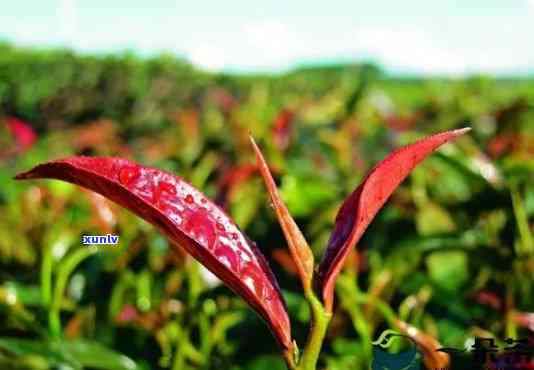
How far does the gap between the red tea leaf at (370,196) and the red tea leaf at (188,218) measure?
1.3 inches

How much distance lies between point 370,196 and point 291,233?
0.05 m

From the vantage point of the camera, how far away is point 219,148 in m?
2.00

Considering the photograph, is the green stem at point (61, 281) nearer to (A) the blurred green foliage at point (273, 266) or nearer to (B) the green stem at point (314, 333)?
(A) the blurred green foliage at point (273, 266)

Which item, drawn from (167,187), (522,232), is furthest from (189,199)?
(522,232)

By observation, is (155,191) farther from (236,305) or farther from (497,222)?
(497,222)

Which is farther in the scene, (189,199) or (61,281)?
(61,281)

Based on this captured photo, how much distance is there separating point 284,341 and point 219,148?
1.56 meters

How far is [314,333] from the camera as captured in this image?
0.44 metres

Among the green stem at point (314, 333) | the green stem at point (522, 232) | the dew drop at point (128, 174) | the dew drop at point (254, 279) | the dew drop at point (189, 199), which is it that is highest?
the green stem at point (522, 232)

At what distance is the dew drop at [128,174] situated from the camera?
46 cm

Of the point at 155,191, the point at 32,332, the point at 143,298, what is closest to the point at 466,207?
the point at 143,298

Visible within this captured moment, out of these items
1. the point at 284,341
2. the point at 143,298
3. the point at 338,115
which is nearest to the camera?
the point at 284,341

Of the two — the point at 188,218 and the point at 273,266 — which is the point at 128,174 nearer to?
the point at 188,218

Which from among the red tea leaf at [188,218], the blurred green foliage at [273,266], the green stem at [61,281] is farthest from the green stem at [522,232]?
the red tea leaf at [188,218]
